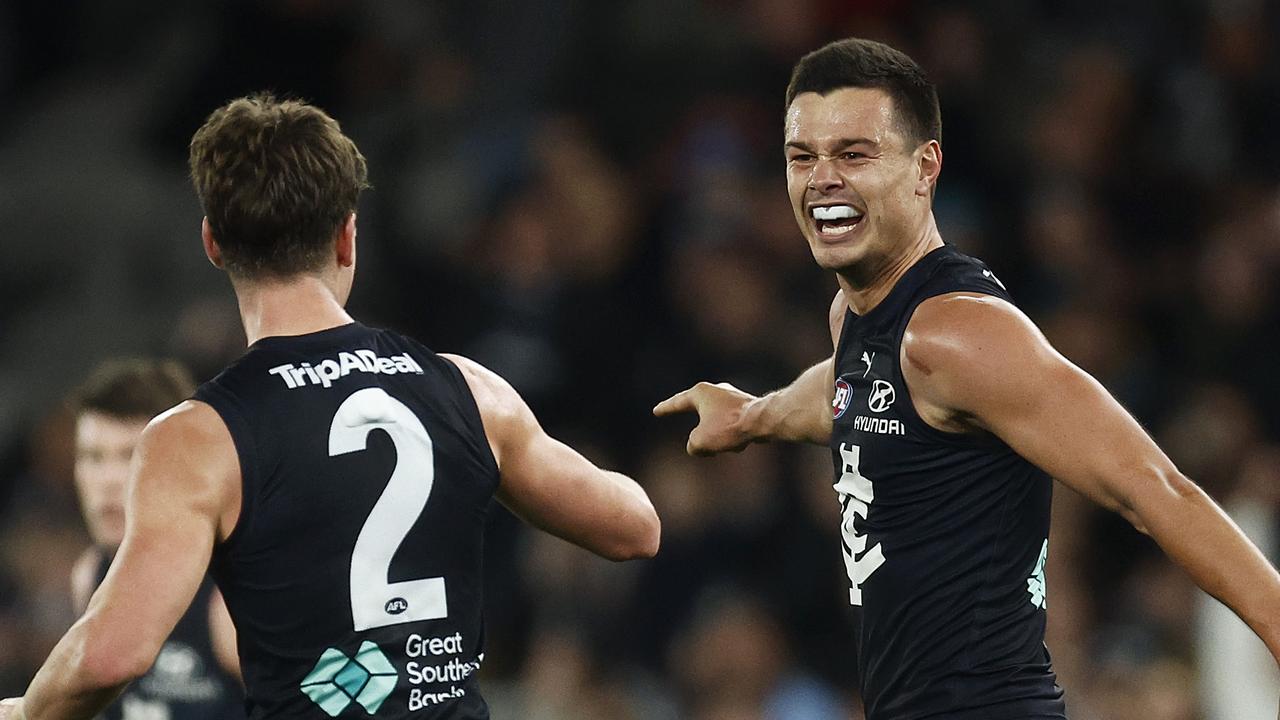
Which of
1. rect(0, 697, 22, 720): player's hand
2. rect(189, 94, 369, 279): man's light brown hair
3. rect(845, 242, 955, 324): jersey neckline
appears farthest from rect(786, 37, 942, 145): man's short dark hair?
rect(0, 697, 22, 720): player's hand

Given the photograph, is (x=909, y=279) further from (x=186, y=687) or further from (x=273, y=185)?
(x=186, y=687)

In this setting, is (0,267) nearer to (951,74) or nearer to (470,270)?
(470,270)

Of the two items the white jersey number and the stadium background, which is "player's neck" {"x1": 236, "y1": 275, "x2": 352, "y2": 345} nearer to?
the white jersey number

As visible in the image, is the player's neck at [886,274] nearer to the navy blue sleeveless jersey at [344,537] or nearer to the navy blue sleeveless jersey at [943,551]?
the navy blue sleeveless jersey at [943,551]

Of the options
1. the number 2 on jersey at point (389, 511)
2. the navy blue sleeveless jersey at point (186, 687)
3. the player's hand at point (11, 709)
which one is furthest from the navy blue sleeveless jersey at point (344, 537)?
the navy blue sleeveless jersey at point (186, 687)

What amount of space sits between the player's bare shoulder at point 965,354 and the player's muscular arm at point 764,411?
25.4 inches

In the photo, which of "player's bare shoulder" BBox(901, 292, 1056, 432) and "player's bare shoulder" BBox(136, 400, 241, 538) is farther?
"player's bare shoulder" BBox(901, 292, 1056, 432)

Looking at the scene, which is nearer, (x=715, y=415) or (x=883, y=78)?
(x=883, y=78)

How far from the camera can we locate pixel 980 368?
3768 mm

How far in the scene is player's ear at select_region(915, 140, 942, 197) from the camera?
4332mm

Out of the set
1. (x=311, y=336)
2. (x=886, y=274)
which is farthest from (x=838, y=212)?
(x=311, y=336)

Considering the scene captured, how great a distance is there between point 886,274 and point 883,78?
473mm

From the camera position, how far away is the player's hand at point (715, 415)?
494 centimetres

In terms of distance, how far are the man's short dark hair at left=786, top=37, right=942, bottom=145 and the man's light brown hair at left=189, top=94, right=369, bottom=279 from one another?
121 centimetres
